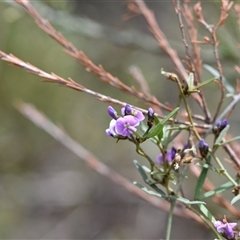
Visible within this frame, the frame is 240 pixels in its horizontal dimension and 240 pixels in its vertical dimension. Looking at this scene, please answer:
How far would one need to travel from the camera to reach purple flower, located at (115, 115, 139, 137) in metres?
0.55

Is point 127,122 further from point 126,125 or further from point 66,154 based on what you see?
point 66,154

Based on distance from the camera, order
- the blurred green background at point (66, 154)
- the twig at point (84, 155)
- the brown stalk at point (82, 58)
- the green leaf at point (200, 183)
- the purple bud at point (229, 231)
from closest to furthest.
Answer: the purple bud at point (229, 231) < the green leaf at point (200, 183) < the brown stalk at point (82, 58) < the twig at point (84, 155) < the blurred green background at point (66, 154)

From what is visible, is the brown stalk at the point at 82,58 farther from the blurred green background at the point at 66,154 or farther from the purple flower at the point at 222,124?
the blurred green background at the point at 66,154

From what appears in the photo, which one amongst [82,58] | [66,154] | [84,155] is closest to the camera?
[82,58]

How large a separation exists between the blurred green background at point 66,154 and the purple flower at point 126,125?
6.51 feet

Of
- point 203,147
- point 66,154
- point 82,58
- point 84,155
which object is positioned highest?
point 82,58

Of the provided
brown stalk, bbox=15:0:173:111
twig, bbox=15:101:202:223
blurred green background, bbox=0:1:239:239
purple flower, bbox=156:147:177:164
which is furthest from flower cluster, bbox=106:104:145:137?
blurred green background, bbox=0:1:239:239

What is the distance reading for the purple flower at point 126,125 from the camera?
1.79 feet

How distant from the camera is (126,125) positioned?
1.81ft

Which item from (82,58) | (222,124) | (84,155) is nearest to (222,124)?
(222,124)

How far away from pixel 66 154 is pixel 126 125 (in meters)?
2.86

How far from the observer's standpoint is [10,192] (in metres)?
2.86

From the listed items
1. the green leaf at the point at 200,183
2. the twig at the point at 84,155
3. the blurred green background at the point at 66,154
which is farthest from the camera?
the blurred green background at the point at 66,154

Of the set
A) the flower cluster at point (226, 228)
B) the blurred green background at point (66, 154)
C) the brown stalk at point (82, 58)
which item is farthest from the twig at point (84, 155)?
the blurred green background at point (66, 154)
